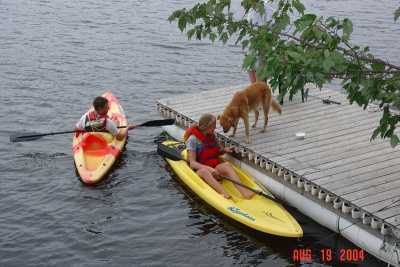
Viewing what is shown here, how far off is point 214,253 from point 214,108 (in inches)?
185

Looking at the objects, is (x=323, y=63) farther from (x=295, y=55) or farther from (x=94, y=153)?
(x=94, y=153)

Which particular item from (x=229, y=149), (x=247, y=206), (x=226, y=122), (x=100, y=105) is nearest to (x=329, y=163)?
(x=247, y=206)

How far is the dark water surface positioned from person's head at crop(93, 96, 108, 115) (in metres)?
1.19

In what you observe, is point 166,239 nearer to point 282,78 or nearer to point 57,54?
point 282,78

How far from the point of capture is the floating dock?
9.05m

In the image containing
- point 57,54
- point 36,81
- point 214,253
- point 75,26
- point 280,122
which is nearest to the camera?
point 214,253

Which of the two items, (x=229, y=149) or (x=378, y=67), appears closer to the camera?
(x=378, y=67)

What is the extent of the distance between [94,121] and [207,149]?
290cm

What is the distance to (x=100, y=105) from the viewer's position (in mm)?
12281

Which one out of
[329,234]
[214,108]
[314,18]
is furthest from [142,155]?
[314,18]

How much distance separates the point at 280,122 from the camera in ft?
41.3

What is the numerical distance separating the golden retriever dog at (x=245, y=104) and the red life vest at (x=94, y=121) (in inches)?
103

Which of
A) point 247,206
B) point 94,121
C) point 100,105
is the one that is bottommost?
point 247,206

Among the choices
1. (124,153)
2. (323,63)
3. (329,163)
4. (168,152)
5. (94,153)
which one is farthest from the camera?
(124,153)
